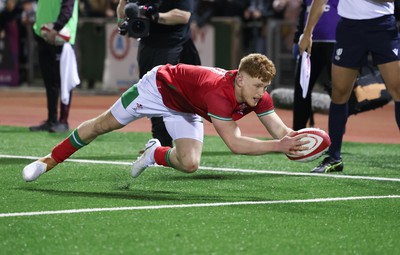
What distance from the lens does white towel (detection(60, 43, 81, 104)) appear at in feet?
45.8

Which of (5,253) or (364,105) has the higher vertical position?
(5,253)

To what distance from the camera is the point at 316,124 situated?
15.8m

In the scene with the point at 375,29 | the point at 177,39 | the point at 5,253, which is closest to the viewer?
the point at 5,253

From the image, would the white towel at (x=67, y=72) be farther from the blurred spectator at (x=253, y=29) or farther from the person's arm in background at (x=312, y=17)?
the blurred spectator at (x=253, y=29)

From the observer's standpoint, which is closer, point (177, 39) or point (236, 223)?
point (236, 223)

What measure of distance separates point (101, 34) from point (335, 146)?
14.5 metres

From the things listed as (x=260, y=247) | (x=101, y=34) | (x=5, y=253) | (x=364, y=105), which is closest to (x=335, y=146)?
(x=364, y=105)

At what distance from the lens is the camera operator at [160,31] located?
415 inches

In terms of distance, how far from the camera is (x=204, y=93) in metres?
7.95

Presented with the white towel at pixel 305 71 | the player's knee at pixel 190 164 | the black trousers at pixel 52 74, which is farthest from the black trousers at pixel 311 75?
the black trousers at pixel 52 74

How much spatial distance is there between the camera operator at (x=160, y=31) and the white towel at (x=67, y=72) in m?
2.97

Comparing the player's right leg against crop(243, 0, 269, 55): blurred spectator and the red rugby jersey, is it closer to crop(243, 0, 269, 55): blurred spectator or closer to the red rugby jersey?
the red rugby jersey

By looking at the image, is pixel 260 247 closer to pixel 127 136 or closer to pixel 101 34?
pixel 127 136

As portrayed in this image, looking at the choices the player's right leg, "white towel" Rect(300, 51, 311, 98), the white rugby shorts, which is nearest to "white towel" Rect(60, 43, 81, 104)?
"white towel" Rect(300, 51, 311, 98)
